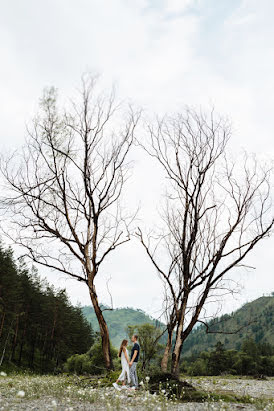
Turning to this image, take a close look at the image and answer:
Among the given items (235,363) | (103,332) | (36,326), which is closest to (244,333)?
(235,363)

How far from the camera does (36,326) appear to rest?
53.4 meters

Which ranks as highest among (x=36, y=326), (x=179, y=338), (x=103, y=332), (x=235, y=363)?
(x=36, y=326)

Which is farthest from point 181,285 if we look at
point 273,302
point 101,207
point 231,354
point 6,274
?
point 273,302

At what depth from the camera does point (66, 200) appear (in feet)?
40.4

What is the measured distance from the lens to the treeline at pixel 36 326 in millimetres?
45812

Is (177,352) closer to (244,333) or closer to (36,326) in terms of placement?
(36,326)

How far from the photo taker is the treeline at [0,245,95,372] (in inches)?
1804

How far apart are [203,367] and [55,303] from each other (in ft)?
102

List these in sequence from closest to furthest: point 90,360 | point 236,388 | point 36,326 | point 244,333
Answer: point 236,388 < point 90,360 < point 36,326 < point 244,333

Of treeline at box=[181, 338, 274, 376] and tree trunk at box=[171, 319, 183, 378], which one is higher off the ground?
tree trunk at box=[171, 319, 183, 378]

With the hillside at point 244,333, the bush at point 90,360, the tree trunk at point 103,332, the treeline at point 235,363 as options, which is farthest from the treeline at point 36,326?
the hillside at point 244,333

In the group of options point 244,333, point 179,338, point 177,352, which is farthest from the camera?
point 244,333

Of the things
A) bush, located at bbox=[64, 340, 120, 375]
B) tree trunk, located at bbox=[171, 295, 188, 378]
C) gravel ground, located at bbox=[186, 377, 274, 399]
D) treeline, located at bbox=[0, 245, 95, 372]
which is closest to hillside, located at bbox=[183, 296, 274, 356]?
treeline, located at bbox=[0, 245, 95, 372]

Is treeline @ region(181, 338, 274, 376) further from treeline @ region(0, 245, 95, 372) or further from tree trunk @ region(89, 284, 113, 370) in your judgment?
tree trunk @ region(89, 284, 113, 370)
